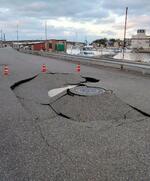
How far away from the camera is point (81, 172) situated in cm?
338

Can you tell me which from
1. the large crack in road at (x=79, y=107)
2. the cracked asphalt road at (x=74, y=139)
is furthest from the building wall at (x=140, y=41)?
the cracked asphalt road at (x=74, y=139)

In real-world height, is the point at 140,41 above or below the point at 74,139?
above

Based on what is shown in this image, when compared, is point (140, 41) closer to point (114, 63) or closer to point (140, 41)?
point (140, 41)

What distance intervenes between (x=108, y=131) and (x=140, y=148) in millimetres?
995

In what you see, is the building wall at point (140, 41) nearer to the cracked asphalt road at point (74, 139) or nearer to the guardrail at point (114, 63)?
the guardrail at point (114, 63)

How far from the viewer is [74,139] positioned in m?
4.58

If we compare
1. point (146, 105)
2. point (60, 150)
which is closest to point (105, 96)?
point (146, 105)

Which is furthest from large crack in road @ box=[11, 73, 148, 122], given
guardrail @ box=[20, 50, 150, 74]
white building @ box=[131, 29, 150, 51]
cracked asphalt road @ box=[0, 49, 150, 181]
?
white building @ box=[131, 29, 150, 51]

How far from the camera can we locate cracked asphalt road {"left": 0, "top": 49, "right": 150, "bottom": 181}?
3.40m

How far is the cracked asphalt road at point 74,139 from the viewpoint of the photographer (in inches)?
134

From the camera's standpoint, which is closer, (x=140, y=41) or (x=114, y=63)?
(x=114, y=63)

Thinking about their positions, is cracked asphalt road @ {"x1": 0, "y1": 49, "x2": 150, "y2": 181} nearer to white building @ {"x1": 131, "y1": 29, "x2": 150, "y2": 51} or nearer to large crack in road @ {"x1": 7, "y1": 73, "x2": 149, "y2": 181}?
large crack in road @ {"x1": 7, "y1": 73, "x2": 149, "y2": 181}

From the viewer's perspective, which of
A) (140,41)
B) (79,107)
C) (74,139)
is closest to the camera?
(74,139)

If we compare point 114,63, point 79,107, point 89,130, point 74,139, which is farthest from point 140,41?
point 74,139
